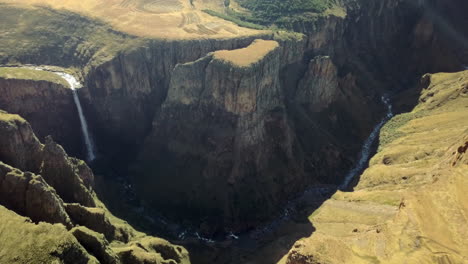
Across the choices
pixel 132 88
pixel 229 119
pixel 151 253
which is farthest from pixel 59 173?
pixel 132 88

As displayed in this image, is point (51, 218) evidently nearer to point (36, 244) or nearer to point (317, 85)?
point (36, 244)

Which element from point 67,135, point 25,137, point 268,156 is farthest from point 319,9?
point 25,137

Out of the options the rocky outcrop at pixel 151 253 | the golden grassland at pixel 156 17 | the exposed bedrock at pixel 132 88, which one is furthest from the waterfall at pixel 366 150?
the rocky outcrop at pixel 151 253

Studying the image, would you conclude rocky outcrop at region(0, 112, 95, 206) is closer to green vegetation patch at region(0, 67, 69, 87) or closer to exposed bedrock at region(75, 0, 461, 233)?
exposed bedrock at region(75, 0, 461, 233)

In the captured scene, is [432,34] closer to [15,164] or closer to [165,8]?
[165,8]

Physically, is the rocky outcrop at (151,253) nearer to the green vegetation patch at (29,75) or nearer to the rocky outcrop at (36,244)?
the rocky outcrop at (36,244)

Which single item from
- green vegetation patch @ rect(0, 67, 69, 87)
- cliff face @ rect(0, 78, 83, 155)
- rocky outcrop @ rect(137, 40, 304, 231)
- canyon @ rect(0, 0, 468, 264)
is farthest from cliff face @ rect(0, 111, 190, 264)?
green vegetation patch @ rect(0, 67, 69, 87)
